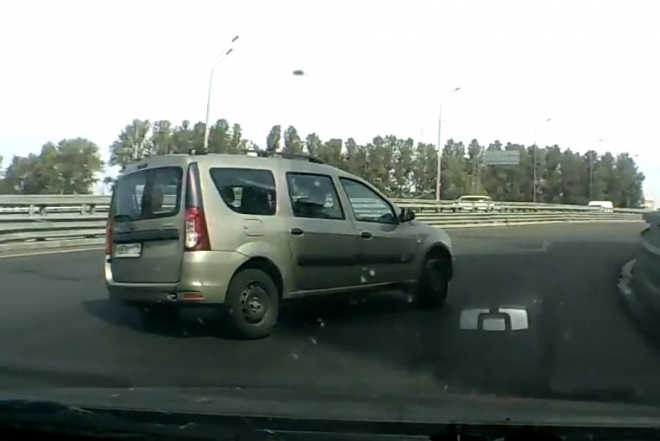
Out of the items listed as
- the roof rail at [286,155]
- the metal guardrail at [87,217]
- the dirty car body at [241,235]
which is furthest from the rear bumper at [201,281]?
the metal guardrail at [87,217]

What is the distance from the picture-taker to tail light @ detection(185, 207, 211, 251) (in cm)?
805

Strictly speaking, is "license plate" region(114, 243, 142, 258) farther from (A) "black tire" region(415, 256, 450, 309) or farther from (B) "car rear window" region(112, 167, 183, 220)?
(A) "black tire" region(415, 256, 450, 309)

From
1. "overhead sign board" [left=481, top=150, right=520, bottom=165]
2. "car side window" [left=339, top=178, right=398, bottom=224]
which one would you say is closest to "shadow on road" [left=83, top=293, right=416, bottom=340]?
"car side window" [left=339, top=178, right=398, bottom=224]

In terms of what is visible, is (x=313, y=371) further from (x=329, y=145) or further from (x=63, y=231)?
(x=63, y=231)

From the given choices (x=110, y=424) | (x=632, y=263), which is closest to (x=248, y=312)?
(x=110, y=424)

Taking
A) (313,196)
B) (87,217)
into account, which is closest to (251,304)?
(313,196)

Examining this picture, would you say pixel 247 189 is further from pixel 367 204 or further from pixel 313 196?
pixel 367 204

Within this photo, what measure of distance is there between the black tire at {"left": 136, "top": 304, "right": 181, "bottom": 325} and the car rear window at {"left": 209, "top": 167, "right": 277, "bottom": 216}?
1.21 meters

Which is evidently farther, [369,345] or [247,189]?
[247,189]

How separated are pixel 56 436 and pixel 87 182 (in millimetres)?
7325

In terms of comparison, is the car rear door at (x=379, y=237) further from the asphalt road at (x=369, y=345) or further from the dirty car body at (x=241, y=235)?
the asphalt road at (x=369, y=345)

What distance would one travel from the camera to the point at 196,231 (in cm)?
806

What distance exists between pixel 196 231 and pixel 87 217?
749 cm

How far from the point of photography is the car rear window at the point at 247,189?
8367 mm
